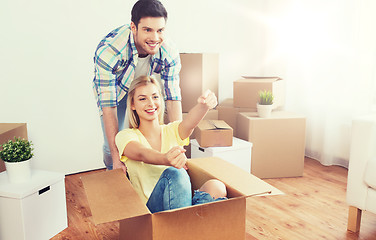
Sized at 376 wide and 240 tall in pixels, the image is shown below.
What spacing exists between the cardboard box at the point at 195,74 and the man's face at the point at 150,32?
1243 mm

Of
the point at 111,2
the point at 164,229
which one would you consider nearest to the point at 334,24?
the point at 111,2

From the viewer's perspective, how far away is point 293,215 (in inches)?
73.2

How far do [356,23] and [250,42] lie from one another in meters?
0.96

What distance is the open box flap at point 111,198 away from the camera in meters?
0.84

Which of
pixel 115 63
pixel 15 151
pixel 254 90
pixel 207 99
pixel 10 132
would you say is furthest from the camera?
pixel 254 90

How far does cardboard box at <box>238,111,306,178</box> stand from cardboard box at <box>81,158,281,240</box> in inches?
50.5

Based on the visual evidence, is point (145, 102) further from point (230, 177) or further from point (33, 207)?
point (33, 207)

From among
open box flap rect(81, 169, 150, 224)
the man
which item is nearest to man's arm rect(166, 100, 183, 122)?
→ the man

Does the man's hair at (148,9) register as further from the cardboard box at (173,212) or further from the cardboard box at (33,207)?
the cardboard box at (33,207)

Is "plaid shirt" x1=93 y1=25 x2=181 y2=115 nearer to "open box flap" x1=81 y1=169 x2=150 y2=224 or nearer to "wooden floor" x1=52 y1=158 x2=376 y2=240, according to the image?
"open box flap" x1=81 y1=169 x2=150 y2=224

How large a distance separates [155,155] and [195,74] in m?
1.57

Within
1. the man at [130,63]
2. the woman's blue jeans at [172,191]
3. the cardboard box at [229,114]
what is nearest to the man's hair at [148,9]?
the man at [130,63]

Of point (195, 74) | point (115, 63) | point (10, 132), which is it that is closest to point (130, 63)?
point (115, 63)

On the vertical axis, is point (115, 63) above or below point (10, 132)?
above
